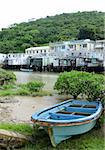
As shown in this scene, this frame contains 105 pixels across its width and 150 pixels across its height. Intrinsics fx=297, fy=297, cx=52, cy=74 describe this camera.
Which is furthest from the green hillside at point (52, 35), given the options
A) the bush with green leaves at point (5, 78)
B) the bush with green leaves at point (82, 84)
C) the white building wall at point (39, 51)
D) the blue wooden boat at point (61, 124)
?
the blue wooden boat at point (61, 124)

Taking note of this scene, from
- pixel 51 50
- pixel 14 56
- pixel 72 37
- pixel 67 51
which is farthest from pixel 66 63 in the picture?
pixel 72 37

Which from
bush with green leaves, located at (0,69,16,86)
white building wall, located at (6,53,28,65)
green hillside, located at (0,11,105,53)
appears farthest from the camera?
green hillside, located at (0,11,105,53)

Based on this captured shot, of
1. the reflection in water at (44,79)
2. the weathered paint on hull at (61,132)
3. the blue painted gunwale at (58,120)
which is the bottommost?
the reflection in water at (44,79)

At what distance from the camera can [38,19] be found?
109812mm

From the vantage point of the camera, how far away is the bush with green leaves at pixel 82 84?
10602 mm

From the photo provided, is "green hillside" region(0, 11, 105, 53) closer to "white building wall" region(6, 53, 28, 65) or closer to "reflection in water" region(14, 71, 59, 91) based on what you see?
"white building wall" region(6, 53, 28, 65)

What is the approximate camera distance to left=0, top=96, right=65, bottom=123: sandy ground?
355 inches

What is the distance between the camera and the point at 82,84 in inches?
448

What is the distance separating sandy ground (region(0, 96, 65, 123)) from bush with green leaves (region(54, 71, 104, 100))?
2.77ft

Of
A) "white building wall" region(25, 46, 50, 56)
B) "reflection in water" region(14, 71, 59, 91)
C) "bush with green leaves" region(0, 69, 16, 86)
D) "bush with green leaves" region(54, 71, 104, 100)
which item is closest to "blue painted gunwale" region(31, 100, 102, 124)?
"bush with green leaves" region(54, 71, 104, 100)

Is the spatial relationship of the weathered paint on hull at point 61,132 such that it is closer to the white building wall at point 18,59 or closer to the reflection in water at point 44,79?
the reflection in water at point 44,79

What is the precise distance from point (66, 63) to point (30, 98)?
110 ft

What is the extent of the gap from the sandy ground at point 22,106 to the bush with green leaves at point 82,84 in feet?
2.77

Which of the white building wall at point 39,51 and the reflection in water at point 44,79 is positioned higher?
the white building wall at point 39,51
